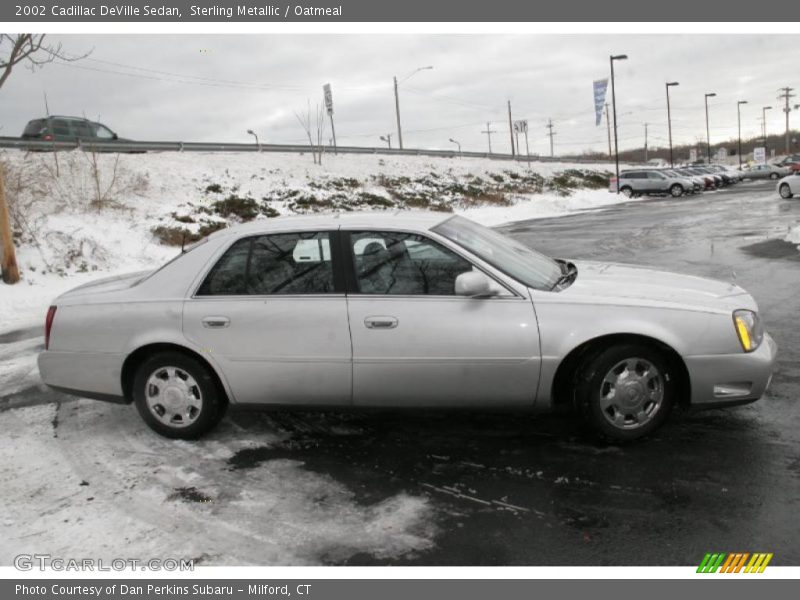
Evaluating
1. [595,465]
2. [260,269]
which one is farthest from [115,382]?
[595,465]

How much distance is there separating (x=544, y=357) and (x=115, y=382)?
2.92 m

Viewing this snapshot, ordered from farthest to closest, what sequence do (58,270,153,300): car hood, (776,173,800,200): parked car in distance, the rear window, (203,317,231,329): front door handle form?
1. (776,173,800,200): parked car in distance
2. the rear window
3. (58,270,153,300): car hood
4. (203,317,231,329): front door handle

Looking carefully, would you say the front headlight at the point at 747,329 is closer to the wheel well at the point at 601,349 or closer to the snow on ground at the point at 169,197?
the wheel well at the point at 601,349

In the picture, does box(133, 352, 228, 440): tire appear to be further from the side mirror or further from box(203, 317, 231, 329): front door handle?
the side mirror

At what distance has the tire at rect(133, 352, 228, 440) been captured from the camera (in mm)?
4453

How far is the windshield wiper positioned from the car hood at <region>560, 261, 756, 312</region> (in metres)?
0.06

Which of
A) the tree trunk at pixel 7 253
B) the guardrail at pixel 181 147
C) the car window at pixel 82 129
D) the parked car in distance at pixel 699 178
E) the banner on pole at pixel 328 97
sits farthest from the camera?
the parked car in distance at pixel 699 178

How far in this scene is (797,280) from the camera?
29.6 ft

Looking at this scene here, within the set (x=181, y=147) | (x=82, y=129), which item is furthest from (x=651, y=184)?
(x=82, y=129)

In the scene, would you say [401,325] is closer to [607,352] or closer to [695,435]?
[607,352]

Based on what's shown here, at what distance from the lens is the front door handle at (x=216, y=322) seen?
14.2 feet

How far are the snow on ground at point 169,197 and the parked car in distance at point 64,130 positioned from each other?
4.67 ft

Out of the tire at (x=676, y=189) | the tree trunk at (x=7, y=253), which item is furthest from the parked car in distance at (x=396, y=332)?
the tire at (x=676, y=189)

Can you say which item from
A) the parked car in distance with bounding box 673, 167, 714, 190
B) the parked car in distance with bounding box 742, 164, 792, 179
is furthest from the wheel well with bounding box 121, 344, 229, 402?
the parked car in distance with bounding box 742, 164, 792, 179
